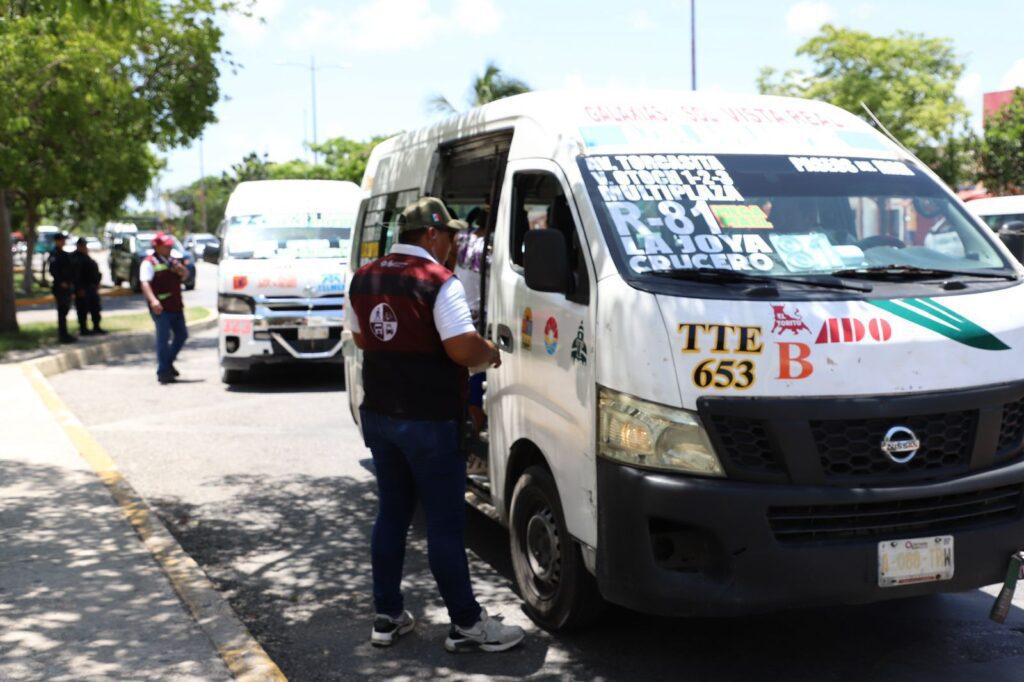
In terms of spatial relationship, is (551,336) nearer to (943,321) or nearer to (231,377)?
(943,321)

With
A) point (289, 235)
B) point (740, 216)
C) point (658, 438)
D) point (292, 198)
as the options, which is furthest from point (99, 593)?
point (292, 198)

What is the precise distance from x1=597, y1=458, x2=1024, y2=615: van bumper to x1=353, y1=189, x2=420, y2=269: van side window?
3.25 metres

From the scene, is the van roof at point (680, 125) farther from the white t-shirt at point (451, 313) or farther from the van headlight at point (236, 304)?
the van headlight at point (236, 304)

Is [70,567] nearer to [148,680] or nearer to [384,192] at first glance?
[148,680]

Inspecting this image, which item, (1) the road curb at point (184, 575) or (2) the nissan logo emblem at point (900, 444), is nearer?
(2) the nissan logo emblem at point (900, 444)

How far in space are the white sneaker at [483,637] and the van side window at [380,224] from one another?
114 inches

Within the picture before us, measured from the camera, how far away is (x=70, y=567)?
596cm

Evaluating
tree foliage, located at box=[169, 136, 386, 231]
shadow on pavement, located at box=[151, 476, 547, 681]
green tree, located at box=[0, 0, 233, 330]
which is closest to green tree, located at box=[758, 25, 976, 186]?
tree foliage, located at box=[169, 136, 386, 231]

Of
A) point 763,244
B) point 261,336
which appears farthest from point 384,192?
point 261,336

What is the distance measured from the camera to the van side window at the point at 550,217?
4.71 metres

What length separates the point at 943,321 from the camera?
168 inches

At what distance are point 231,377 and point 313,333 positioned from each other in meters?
1.60

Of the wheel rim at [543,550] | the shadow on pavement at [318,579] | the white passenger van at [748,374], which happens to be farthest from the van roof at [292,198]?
the wheel rim at [543,550]

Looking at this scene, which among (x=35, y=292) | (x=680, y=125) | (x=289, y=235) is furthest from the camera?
(x=35, y=292)
